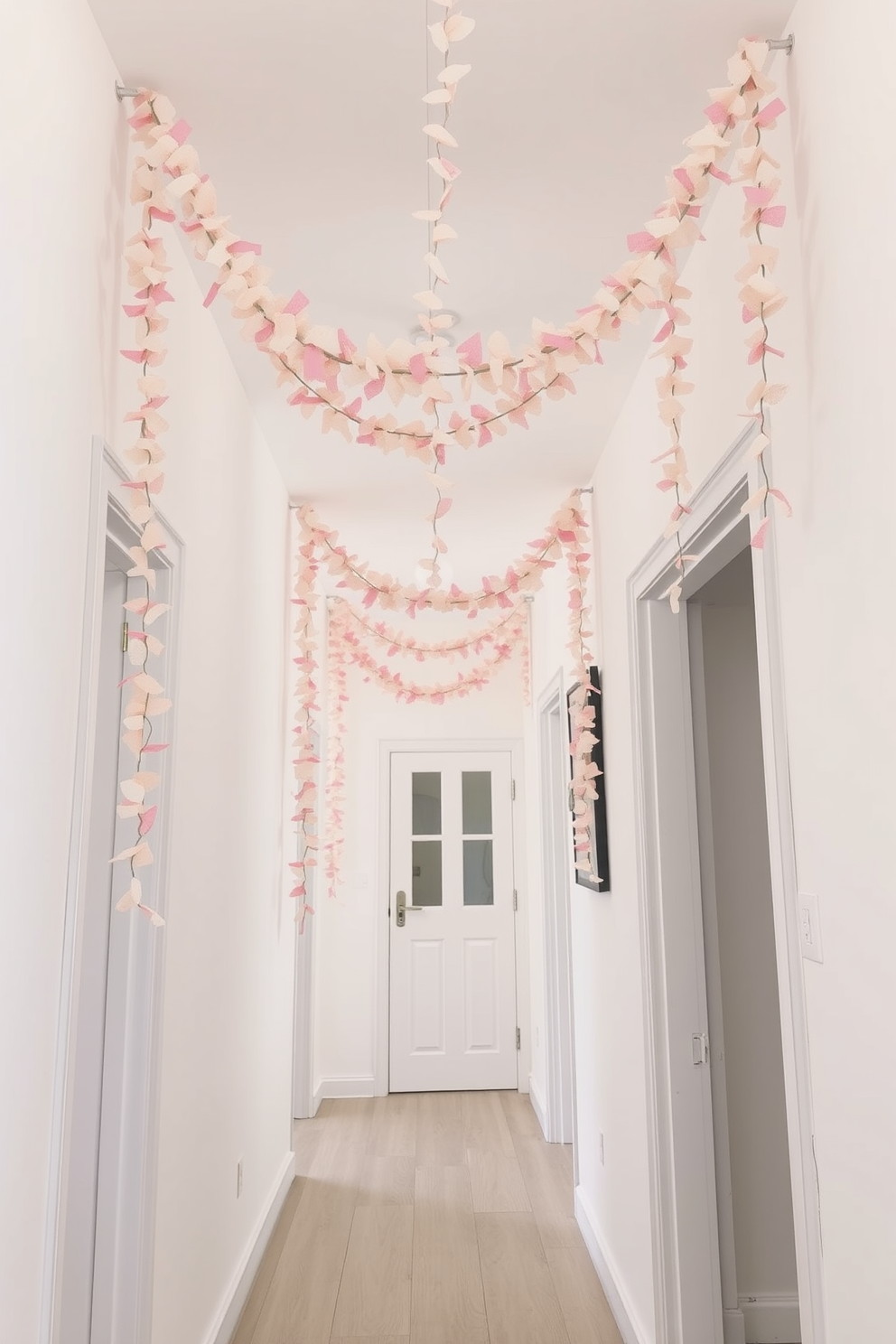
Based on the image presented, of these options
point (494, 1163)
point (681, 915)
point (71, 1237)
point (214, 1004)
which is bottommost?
point (494, 1163)

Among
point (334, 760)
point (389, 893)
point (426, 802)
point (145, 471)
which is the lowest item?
point (389, 893)

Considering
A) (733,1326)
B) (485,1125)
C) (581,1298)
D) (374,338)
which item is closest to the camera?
(374,338)

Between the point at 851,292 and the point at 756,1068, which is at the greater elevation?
the point at 851,292

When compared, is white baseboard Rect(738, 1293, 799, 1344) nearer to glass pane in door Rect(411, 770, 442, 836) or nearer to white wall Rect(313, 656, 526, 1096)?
white wall Rect(313, 656, 526, 1096)

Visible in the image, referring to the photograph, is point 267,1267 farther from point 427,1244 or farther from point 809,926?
point 809,926

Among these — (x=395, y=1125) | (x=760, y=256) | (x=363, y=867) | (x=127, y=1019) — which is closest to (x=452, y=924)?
(x=363, y=867)

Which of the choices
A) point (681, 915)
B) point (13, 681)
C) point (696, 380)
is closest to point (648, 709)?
point (681, 915)

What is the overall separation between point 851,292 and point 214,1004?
220 centimetres

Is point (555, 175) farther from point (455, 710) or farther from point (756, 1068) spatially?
point (455, 710)

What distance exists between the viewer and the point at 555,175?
1.89 metres

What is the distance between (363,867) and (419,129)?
4352 mm

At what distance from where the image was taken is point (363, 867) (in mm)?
5512

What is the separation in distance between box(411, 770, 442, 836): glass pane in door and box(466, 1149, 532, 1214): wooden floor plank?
6.07ft

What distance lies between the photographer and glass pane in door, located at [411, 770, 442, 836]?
5.62 m
